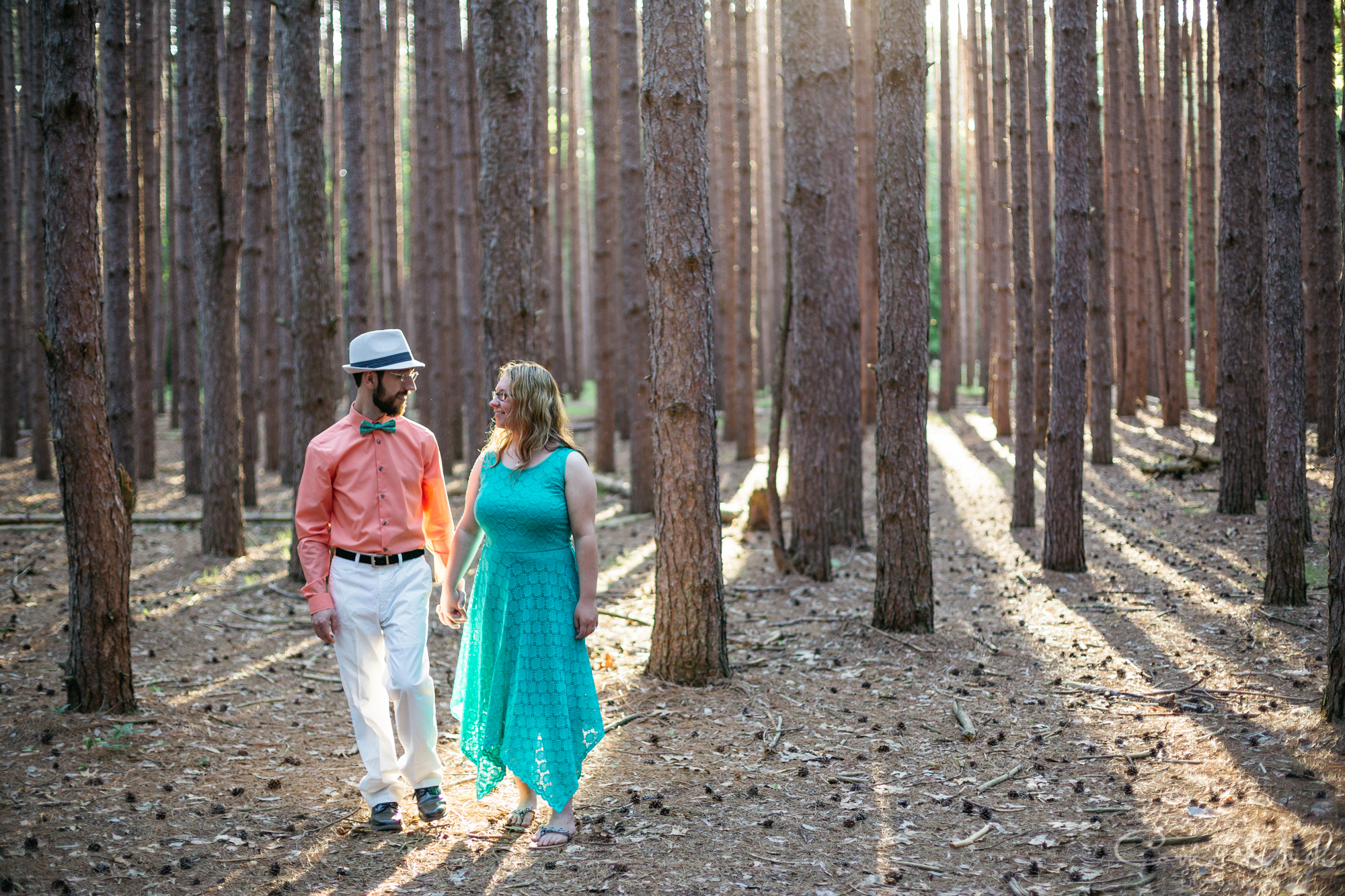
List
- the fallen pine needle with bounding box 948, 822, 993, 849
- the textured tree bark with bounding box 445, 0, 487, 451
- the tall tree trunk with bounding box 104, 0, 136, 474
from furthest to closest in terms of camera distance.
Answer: the textured tree bark with bounding box 445, 0, 487, 451
the tall tree trunk with bounding box 104, 0, 136, 474
the fallen pine needle with bounding box 948, 822, 993, 849

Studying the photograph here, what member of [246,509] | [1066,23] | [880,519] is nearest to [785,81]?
[1066,23]

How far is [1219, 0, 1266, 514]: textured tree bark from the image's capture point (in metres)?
9.05

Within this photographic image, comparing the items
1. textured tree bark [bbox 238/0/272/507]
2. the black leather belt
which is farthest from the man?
textured tree bark [bbox 238/0/272/507]

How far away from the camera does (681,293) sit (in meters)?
5.70

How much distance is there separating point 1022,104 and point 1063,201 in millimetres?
4790

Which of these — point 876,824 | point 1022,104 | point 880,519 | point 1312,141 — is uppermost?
point 1022,104

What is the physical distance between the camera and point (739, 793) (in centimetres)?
452

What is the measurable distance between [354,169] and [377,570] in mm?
7467

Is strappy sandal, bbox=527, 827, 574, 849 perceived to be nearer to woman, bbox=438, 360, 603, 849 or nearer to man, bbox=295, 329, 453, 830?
woman, bbox=438, 360, 603, 849

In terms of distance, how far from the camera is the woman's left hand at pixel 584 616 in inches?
159

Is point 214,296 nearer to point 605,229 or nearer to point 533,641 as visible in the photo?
point 605,229

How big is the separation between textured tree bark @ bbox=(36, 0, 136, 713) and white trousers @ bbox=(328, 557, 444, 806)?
1.98m

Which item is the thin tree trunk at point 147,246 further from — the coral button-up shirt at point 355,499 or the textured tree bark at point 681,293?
the coral button-up shirt at point 355,499

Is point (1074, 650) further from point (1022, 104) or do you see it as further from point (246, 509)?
point (246, 509)
